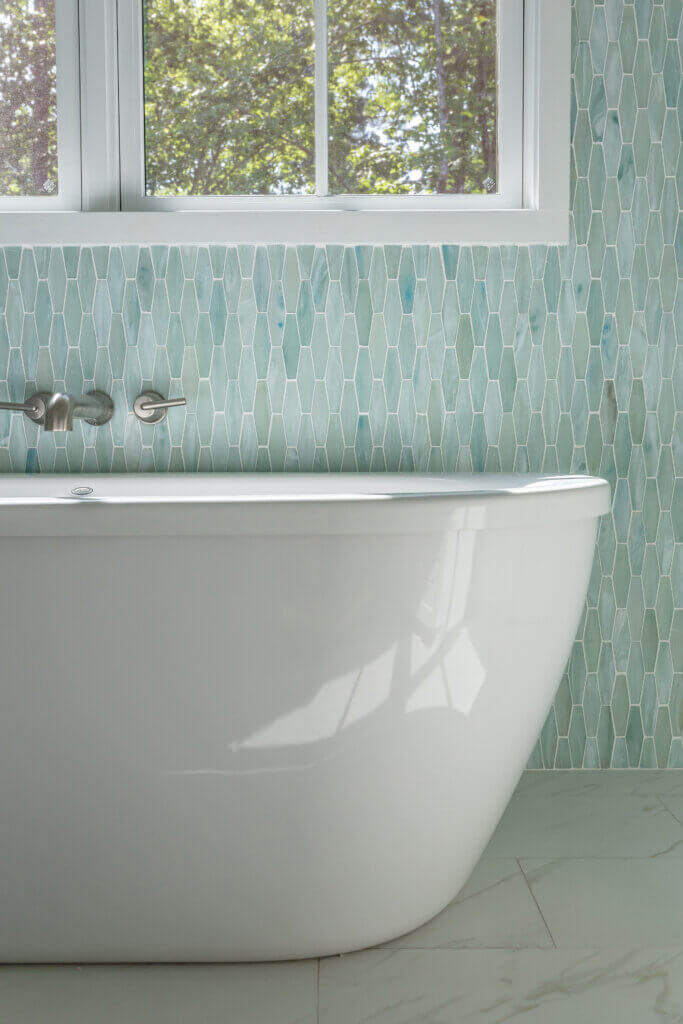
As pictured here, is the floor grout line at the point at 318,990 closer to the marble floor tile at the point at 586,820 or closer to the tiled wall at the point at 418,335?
the marble floor tile at the point at 586,820

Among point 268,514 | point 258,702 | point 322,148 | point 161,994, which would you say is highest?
point 322,148

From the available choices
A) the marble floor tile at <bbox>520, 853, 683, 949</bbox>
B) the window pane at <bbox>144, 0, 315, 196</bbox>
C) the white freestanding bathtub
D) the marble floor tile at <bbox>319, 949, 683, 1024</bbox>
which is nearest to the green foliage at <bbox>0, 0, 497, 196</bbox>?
the window pane at <bbox>144, 0, 315, 196</bbox>

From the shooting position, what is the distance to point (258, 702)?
108 cm

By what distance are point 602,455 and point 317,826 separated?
109cm

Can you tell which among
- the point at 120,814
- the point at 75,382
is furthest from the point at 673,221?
the point at 120,814

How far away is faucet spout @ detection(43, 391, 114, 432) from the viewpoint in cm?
164

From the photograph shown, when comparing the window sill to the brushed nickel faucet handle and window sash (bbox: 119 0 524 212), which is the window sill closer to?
window sash (bbox: 119 0 524 212)

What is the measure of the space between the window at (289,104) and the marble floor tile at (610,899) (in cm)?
135

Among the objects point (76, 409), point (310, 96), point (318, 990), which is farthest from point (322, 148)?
point (318, 990)

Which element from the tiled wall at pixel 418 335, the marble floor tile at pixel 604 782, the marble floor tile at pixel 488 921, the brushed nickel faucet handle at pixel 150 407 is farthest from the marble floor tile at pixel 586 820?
the brushed nickel faucet handle at pixel 150 407

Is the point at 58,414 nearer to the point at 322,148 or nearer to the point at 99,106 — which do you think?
the point at 99,106

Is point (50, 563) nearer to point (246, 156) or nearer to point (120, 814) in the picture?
point (120, 814)

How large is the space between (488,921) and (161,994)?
19.7 inches

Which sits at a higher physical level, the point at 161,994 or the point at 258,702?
the point at 258,702
